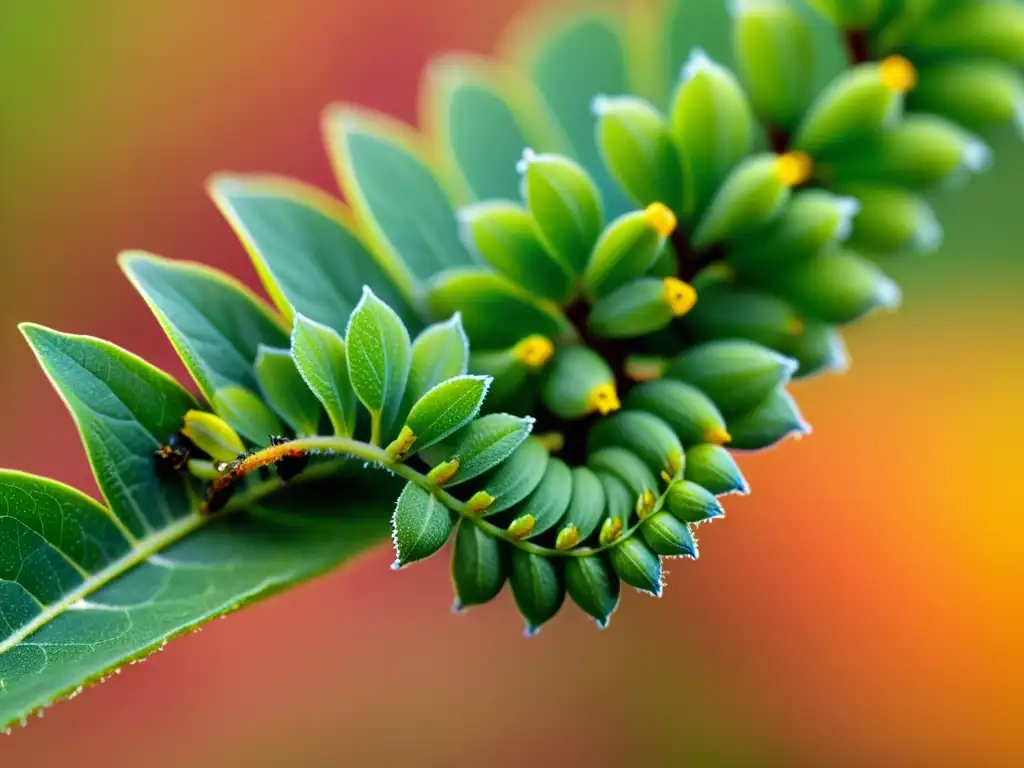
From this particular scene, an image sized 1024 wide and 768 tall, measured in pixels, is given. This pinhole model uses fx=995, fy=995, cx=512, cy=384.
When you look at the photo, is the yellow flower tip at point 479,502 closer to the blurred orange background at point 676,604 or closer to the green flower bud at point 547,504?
the green flower bud at point 547,504

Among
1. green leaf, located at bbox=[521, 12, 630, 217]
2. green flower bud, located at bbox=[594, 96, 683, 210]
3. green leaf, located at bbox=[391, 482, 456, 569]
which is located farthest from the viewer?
green leaf, located at bbox=[521, 12, 630, 217]

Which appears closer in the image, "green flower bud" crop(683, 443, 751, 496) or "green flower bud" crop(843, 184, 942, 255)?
"green flower bud" crop(683, 443, 751, 496)

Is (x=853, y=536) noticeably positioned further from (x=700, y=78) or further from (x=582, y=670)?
(x=700, y=78)

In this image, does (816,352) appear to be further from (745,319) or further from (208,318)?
(208,318)

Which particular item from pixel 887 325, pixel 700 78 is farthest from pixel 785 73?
pixel 887 325

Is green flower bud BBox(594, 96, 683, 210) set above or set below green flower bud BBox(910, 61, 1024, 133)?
above

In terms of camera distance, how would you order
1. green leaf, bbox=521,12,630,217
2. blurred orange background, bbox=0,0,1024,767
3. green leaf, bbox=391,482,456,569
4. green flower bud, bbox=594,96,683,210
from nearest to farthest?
green leaf, bbox=391,482,456,569 < green flower bud, bbox=594,96,683,210 < green leaf, bbox=521,12,630,217 < blurred orange background, bbox=0,0,1024,767

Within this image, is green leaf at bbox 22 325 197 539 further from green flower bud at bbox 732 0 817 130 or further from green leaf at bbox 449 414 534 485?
Answer: green flower bud at bbox 732 0 817 130

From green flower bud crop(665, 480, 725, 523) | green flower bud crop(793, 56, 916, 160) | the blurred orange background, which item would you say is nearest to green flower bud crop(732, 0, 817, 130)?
green flower bud crop(793, 56, 916, 160)
